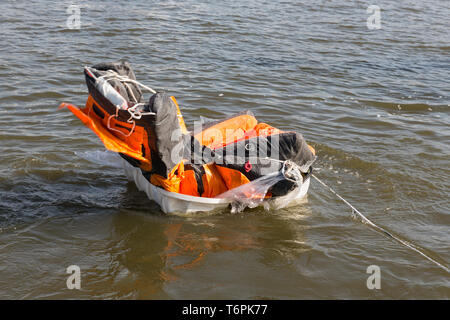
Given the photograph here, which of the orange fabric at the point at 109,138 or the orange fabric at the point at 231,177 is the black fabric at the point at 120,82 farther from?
the orange fabric at the point at 231,177

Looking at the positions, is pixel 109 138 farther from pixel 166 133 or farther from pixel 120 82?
pixel 120 82

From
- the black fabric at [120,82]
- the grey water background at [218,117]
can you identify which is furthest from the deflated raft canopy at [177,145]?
the grey water background at [218,117]

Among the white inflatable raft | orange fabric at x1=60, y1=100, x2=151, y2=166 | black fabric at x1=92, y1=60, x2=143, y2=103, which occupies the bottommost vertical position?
the white inflatable raft

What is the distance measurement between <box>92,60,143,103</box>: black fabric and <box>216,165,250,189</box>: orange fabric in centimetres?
106

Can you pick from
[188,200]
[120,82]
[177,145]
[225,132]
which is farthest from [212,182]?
[120,82]

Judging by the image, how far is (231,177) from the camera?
4.82m

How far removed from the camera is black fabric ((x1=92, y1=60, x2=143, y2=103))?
4.75 meters

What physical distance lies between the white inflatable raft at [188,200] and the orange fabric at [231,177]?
166mm

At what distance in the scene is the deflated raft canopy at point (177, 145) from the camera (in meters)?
4.38

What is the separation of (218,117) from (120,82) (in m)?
2.87

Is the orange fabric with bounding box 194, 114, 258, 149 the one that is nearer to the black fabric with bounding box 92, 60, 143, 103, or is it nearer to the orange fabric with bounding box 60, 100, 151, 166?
the black fabric with bounding box 92, 60, 143, 103

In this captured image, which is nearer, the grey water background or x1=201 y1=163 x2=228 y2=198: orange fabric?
the grey water background

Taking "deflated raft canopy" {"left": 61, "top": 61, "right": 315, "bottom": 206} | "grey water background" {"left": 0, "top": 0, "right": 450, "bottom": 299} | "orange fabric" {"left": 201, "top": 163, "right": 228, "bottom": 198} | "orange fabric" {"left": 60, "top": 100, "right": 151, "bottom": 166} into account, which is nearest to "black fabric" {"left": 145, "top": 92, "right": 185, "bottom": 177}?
"deflated raft canopy" {"left": 61, "top": 61, "right": 315, "bottom": 206}
